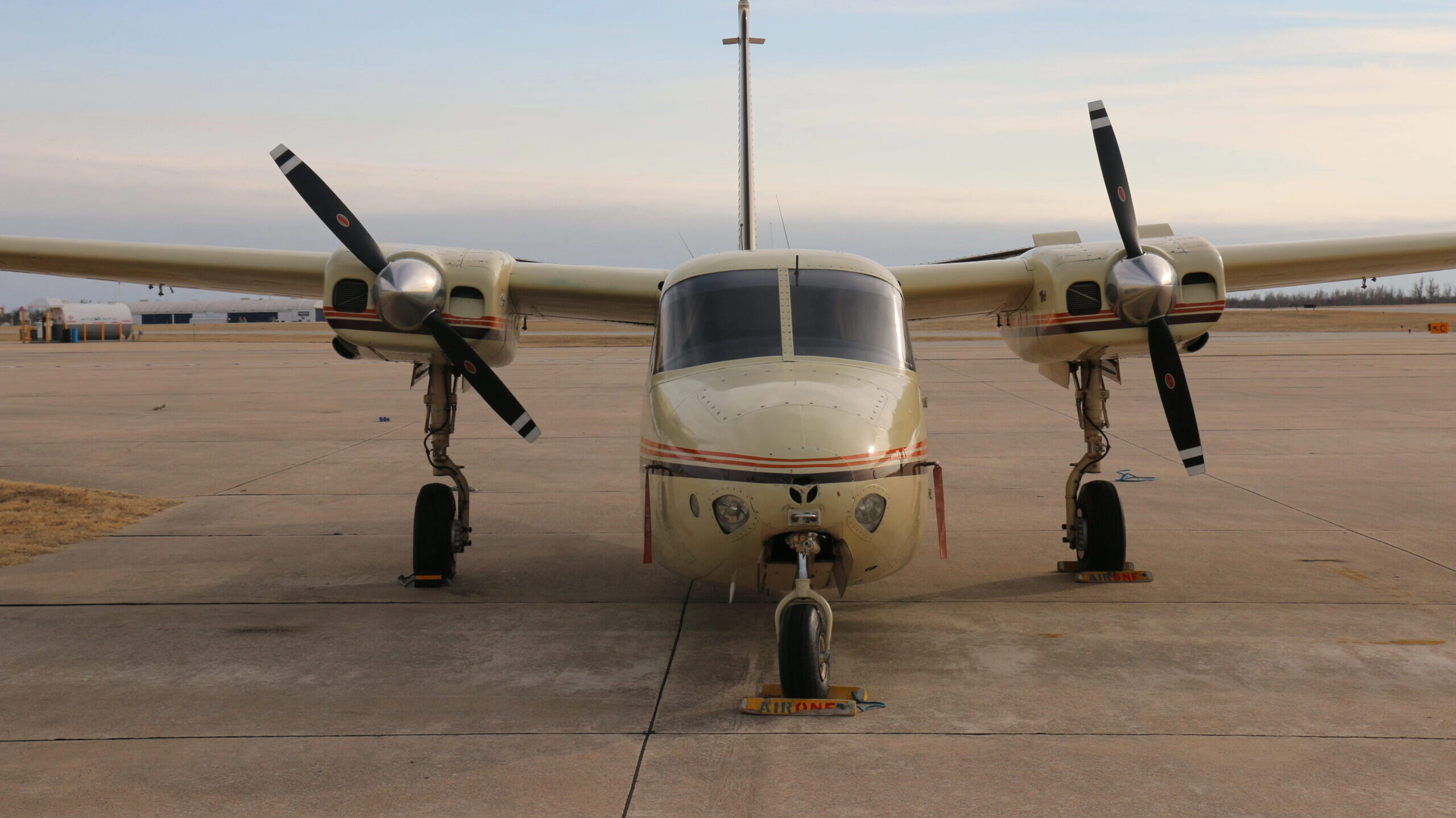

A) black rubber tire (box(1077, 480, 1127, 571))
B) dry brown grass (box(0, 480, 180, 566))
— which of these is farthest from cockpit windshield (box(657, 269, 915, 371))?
dry brown grass (box(0, 480, 180, 566))

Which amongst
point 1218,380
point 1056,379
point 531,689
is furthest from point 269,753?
point 1218,380

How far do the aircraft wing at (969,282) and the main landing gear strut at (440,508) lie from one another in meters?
4.03

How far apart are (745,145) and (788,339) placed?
774 cm

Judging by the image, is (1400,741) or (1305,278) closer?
(1400,741)

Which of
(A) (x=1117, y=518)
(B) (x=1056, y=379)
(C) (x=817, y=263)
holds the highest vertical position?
(C) (x=817, y=263)

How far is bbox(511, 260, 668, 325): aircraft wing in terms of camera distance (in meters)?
9.67

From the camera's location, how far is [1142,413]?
21938mm

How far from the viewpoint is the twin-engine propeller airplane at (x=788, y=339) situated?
623 cm

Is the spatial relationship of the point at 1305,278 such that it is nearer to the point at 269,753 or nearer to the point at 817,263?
the point at 817,263

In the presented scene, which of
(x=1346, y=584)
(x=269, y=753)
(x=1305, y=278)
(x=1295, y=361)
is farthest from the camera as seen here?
(x=1295, y=361)

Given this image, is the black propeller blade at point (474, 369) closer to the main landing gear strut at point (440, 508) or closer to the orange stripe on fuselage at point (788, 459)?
the main landing gear strut at point (440, 508)

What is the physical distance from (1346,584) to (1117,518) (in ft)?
5.84

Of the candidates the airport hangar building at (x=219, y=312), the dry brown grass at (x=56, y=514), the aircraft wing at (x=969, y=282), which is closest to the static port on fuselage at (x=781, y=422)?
the aircraft wing at (x=969, y=282)

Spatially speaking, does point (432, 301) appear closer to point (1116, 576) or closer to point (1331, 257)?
point (1116, 576)
